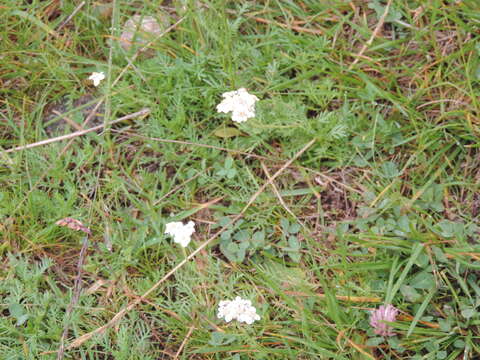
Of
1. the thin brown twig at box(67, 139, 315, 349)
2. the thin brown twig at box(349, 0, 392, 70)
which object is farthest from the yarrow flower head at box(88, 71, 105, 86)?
the thin brown twig at box(349, 0, 392, 70)

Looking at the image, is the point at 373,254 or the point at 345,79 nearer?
the point at 373,254

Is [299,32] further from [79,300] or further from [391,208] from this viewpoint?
[79,300]

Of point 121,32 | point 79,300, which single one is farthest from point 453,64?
point 79,300

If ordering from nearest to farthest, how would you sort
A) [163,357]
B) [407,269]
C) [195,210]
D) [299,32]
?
[407,269]
[163,357]
[195,210]
[299,32]

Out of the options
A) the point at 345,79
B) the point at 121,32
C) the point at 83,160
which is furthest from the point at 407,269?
the point at 121,32

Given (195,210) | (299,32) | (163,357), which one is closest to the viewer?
(163,357)

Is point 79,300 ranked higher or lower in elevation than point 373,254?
lower

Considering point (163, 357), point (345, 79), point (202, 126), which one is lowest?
point (163, 357)
